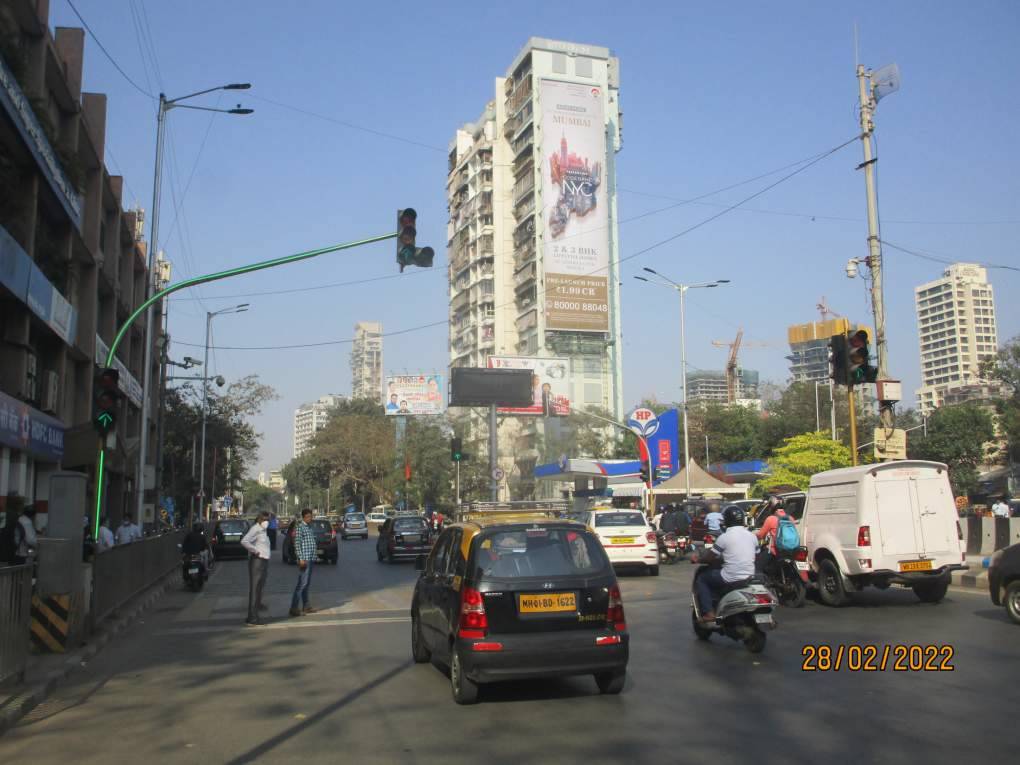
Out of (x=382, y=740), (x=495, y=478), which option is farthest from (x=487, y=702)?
(x=495, y=478)

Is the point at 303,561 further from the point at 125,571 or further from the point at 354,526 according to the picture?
the point at 354,526

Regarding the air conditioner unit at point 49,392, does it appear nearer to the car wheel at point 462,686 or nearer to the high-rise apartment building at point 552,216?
the car wheel at point 462,686

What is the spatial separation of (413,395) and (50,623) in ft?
209

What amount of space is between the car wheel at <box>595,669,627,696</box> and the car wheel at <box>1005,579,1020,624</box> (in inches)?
250

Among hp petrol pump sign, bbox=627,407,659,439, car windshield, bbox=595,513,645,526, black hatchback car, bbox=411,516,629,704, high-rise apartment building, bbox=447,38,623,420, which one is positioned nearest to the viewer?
black hatchback car, bbox=411,516,629,704

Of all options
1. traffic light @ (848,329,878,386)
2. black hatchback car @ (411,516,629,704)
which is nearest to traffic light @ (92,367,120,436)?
black hatchback car @ (411,516,629,704)

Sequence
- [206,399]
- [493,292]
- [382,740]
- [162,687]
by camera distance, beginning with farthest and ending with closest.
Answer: [493,292] → [206,399] → [162,687] → [382,740]

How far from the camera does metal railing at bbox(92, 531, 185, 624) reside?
14484mm

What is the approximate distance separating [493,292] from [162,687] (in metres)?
86.5

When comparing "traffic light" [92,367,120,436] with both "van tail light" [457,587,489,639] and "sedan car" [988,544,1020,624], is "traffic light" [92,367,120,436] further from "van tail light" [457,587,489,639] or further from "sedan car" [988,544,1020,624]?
"sedan car" [988,544,1020,624]

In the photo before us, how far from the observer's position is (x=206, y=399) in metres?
61.0

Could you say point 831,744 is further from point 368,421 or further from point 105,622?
point 368,421

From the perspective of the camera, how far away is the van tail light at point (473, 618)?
8227mm

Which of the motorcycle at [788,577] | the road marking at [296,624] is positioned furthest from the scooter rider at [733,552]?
the road marking at [296,624]
